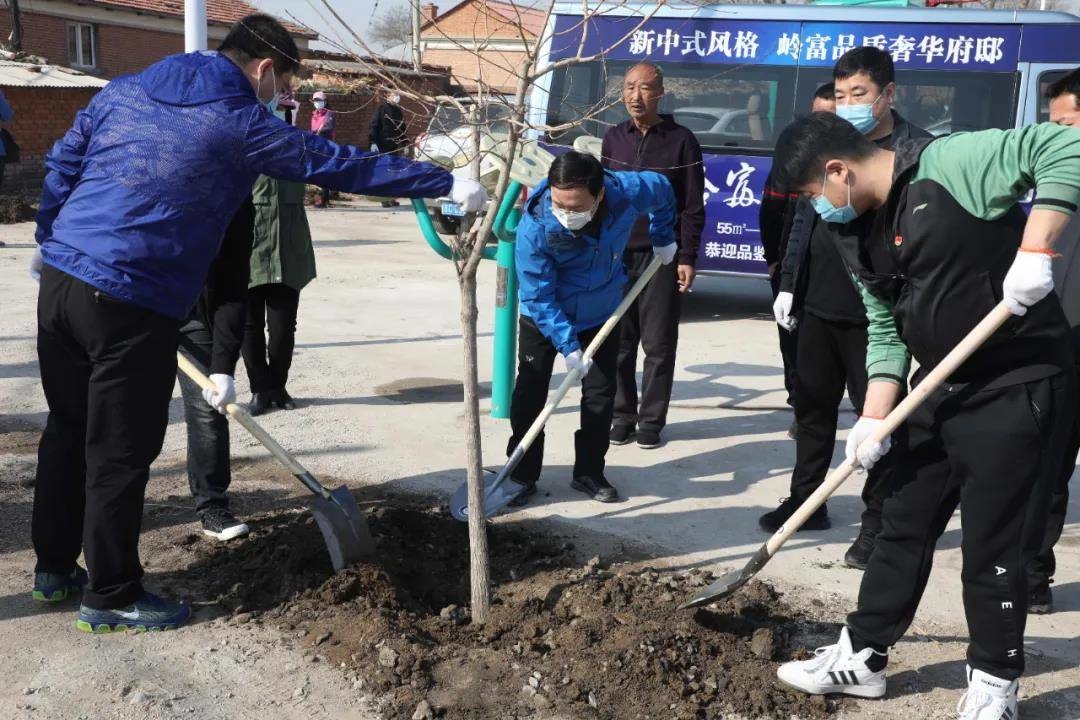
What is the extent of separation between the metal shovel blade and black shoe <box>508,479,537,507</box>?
0.06 m

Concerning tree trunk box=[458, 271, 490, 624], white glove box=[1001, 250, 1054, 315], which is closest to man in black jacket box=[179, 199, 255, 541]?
tree trunk box=[458, 271, 490, 624]

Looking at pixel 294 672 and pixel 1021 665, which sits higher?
pixel 1021 665

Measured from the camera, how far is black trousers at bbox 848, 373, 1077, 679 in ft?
8.70

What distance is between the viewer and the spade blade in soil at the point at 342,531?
363 cm

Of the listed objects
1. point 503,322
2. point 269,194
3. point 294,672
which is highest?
point 269,194

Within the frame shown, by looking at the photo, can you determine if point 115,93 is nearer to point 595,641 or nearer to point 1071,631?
point 595,641

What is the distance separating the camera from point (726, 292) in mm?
10031

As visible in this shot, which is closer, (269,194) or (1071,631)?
(1071,631)

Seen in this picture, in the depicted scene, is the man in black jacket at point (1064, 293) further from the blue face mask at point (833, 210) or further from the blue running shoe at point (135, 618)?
the blue running shoe at point (135, 618)

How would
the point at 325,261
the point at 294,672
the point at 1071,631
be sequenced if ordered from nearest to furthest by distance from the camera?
the point at 294,672
the point at 1071,631
the point at 325,261

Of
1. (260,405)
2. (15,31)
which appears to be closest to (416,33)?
(260,405)

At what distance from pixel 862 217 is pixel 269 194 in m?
3.58

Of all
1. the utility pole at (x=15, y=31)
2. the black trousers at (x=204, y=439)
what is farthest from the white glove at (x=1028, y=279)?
the utility pole at (x=15, y=31)

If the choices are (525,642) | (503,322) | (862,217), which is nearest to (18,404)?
(503,322)
